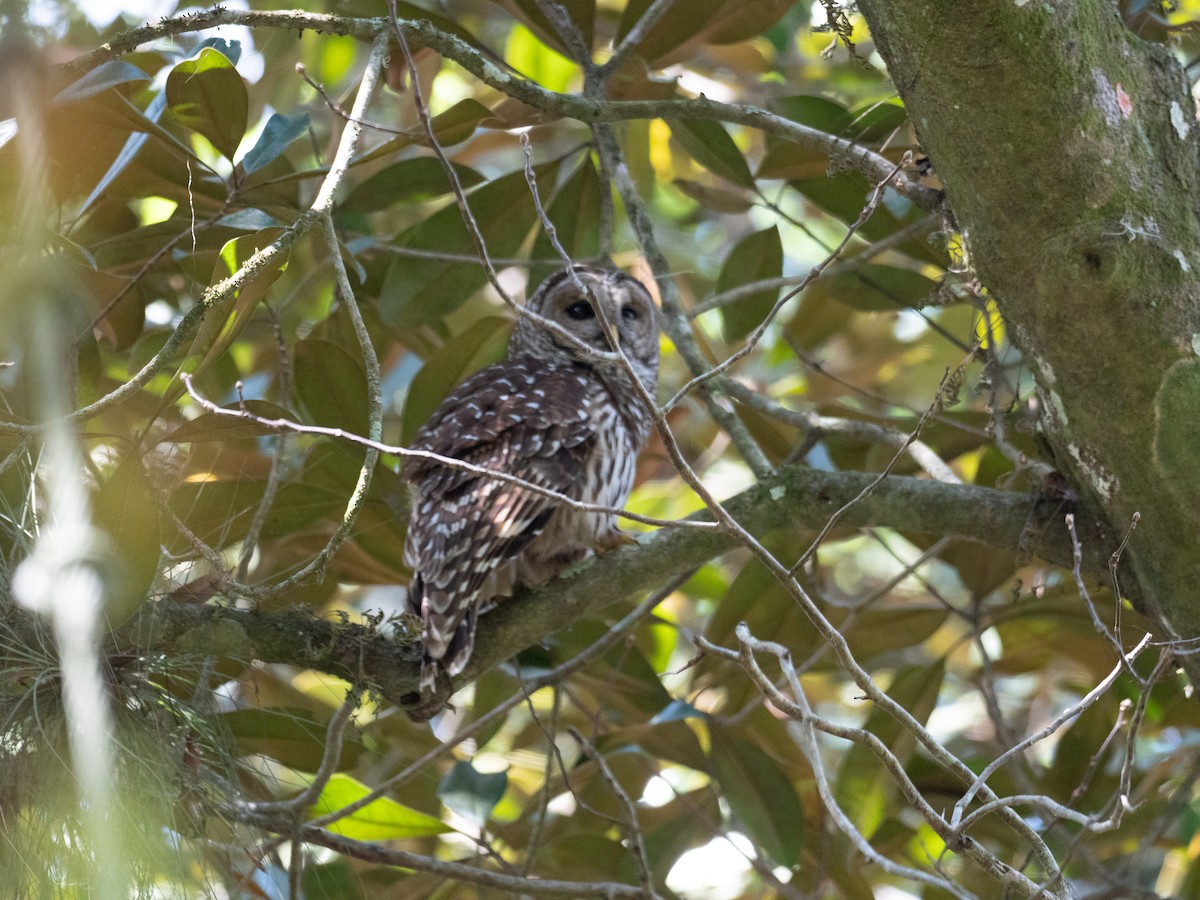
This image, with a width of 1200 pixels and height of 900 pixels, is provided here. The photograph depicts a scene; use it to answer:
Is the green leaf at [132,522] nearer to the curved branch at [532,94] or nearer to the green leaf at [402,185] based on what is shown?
the curved branch at [532,94]

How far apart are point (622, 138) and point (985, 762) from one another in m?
2.32

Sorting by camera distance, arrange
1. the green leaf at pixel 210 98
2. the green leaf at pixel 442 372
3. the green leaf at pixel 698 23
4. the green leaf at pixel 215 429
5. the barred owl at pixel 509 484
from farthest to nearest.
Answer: the green leaf at pixel 442 372 < the green leaf at pixel 698 23 < the barred owl at pixel 509 484 < the green leaf at pixel 210 98 < the green leaf at pixel 215 429

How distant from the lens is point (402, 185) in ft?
11.0

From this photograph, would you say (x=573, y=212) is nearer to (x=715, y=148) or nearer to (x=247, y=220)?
(x=715, y=148)

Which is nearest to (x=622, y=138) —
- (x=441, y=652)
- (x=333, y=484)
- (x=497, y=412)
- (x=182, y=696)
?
(x=497, y=412)

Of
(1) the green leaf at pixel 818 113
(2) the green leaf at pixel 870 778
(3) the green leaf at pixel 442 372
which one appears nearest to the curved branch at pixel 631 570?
(2) the green leaf at pixel 870 778

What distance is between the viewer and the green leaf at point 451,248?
10.9 feet

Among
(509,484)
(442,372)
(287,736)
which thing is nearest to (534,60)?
(442,372)

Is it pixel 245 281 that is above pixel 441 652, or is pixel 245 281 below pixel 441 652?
above

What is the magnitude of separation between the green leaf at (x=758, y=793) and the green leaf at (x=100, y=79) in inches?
81.8

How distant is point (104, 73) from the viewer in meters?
2.50

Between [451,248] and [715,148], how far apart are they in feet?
2.54

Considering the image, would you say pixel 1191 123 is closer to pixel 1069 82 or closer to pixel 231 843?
pixel 1069 82

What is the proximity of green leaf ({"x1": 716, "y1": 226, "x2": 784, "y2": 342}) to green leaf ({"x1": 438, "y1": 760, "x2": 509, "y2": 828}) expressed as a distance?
1490mm
